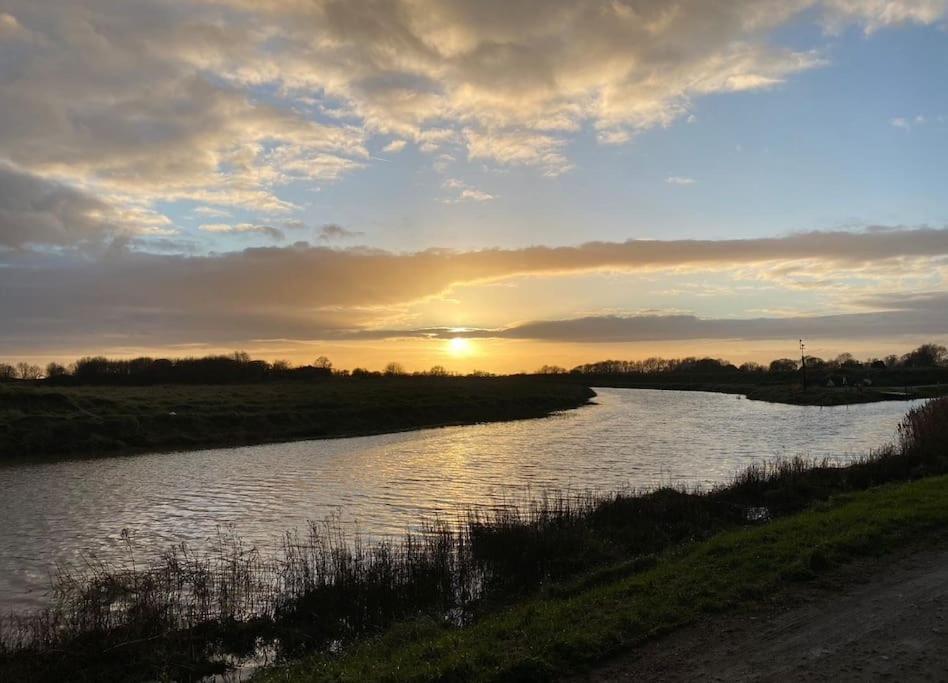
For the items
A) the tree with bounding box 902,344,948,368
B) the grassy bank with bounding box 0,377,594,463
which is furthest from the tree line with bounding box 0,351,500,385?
the tree with bounding box 902,344,948,368

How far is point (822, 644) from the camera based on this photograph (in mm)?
7719

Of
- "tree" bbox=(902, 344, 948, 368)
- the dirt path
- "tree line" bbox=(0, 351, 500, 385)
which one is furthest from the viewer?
"tree" bbox=(902, 344, 948, 368)

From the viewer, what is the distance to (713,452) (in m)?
36.0

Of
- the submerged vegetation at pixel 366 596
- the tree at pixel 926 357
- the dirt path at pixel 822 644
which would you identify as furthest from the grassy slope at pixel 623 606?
the tree at pixel 926 357

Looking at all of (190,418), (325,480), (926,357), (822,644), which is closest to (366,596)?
(822,644)

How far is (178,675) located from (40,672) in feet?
5.93

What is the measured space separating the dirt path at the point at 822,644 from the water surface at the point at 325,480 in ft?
37.7

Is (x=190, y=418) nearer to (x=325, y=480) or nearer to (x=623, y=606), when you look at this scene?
(x=325, y=480)

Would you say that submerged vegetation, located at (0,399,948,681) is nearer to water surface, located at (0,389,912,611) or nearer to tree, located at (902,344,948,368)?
water surface, located at (0,389,912,611)

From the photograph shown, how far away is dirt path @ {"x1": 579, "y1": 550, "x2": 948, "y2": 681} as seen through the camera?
7047 millimetres

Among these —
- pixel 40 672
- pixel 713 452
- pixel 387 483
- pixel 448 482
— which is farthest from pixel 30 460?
pixel 713 452

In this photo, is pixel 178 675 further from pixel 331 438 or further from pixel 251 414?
pixel 251 414

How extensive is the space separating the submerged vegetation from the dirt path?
0.67 meters

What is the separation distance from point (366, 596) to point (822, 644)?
7.52m
